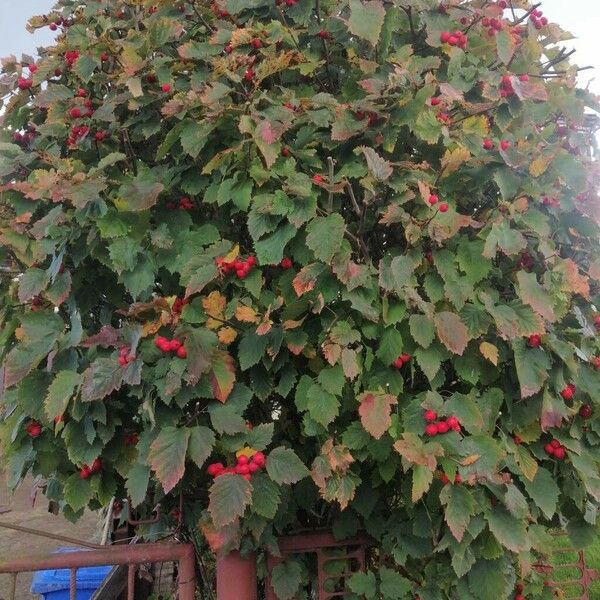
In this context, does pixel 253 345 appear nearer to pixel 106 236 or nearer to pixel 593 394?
pixel 106 236

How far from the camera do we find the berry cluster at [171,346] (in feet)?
5.95

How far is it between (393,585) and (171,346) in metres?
1.02

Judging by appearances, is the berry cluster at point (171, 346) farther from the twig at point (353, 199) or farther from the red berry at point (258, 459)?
the twig at point (353, 199)

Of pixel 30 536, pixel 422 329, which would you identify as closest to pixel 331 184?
pixel 422 329

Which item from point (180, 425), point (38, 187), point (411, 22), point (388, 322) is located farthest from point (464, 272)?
point (38, 187)

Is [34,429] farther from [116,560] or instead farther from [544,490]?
[544,490]

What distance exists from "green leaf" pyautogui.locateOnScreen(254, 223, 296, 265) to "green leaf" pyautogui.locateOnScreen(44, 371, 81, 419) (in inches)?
24.2

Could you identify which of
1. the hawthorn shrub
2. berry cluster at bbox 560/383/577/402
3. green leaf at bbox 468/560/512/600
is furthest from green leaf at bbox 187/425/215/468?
berry cluster at bbox 560/383/577/402

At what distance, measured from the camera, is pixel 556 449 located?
2.04 m

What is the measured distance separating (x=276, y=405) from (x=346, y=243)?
69 centimetres

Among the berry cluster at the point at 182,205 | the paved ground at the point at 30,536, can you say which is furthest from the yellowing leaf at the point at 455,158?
the paved ground at the point at 30,536

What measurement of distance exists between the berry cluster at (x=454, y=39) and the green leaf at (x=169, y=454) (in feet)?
4.68

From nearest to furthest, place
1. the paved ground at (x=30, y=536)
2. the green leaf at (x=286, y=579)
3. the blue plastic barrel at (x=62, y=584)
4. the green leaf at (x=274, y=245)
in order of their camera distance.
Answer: the green leaf at (x=274, y=245) < the green leaf at (x=286, y=579) < the blue plastic barrel at (x=62, y=584) < the paved ground at (x=30, y=536)

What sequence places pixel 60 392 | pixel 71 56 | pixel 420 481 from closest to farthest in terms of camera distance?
pixel 420 481 < pixel 60 392 < pixel 71 56
